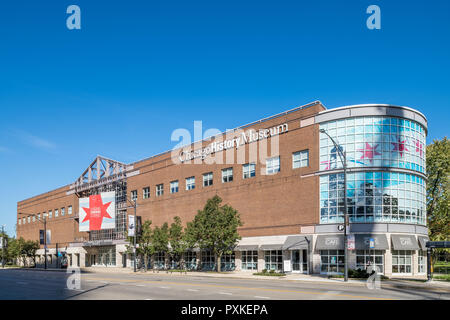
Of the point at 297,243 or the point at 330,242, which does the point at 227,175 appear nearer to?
the point at 297,243

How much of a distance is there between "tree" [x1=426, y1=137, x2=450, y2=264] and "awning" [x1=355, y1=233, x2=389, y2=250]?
15.4 metres

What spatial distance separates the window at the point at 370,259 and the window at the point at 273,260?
875 centimetres

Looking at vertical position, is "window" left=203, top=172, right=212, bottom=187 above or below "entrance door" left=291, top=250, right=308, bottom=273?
above

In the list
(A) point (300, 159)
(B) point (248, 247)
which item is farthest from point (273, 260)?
(A) point (300, 159)

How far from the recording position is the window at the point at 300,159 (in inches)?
1777

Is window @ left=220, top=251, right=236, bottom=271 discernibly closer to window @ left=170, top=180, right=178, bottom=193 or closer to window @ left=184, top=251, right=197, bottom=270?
window @ left=184, top=251, right=197, bottom=270

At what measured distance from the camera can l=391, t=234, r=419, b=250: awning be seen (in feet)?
130

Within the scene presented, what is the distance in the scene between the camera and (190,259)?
58125mm

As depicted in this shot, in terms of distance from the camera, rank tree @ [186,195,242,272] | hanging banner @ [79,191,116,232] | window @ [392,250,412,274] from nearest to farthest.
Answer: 1. window @ [392,250,412,274]
2. tree @ [186,195,242,272]
3. hanging banner @ [79,191,116,232]

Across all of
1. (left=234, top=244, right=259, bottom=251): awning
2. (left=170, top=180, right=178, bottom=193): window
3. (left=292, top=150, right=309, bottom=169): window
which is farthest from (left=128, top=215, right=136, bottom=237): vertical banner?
(left=292, top=150, right=309, bottom=169): window

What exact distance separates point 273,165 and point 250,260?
1093 cm

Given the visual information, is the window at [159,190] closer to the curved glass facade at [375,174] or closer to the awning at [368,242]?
the curved glass facade at [375,174]

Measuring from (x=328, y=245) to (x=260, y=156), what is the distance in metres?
13.0
